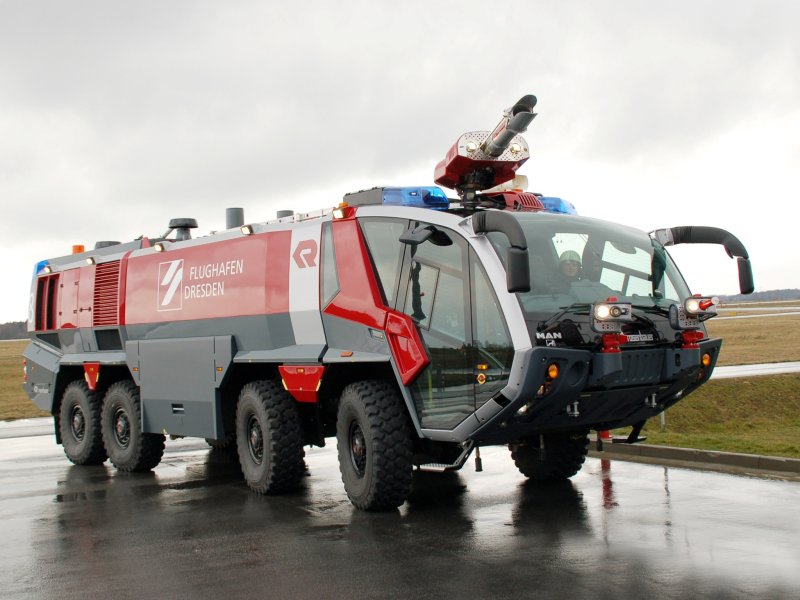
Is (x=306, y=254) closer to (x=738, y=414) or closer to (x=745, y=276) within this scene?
(x=745, y=276)

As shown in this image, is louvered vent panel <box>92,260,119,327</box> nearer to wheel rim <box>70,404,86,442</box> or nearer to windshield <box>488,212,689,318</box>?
wheel rim <box>70,404,86,442</box>

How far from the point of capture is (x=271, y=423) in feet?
34.7

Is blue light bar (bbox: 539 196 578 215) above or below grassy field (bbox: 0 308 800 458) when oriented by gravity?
above

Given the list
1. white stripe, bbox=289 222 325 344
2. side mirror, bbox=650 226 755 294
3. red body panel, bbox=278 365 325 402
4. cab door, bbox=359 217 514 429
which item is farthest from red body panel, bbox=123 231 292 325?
side mirror, bbox=650 226 755 294

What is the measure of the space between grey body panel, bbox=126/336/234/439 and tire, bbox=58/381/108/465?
1.68 metres

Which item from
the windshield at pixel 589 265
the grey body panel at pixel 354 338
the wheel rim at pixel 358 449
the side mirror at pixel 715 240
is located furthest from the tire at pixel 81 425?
the side mirror at pixel 715 240

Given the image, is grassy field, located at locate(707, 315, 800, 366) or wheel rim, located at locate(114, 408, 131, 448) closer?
wheel rim, located at locate(114, 408, 131, 448)

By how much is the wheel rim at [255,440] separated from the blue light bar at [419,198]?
2988 mm

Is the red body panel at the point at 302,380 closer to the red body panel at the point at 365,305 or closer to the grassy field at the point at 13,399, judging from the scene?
the red body panel at the point at 365,305

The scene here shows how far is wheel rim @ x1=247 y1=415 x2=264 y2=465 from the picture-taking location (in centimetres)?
1096

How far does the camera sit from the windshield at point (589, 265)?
27.9 ft

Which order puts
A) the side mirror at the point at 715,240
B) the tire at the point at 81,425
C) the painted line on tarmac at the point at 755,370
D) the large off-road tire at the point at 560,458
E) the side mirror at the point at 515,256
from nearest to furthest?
the side mirror at the point at 515,256 < the side mirror at the point at 715,240 < the large off-road tire at the point at 560,458 < the tire at the point at 81,425 < the painted line on tarmac at the point at 755,370

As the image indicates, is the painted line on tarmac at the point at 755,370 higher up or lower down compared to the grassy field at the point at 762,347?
lower down

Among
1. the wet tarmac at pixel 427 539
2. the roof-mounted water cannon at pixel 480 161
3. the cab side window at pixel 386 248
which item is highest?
the roof-mounted water cannon at pixel 480 161
